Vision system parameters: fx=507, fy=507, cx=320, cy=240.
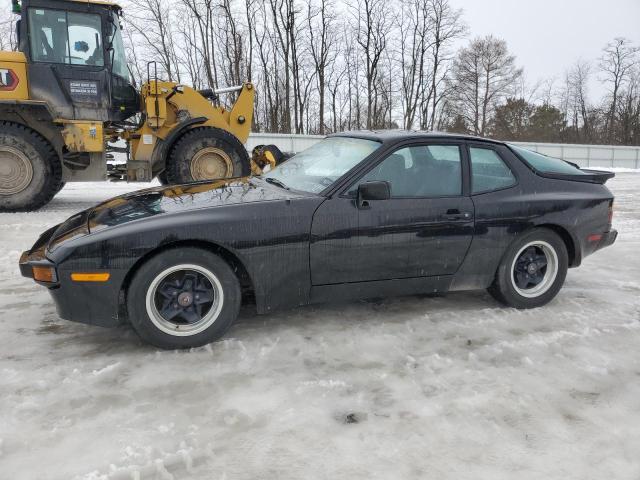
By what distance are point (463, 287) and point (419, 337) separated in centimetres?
67

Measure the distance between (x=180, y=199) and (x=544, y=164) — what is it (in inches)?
116

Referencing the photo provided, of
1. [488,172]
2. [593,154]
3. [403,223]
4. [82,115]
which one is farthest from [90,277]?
[593,154]

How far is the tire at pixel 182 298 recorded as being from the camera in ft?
9.90

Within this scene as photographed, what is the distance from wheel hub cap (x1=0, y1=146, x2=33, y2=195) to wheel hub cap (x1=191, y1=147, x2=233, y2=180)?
2.59 meters

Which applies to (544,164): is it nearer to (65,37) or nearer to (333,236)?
(333,236)

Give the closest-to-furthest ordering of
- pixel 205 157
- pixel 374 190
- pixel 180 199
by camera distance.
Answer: pixel 374 190
pixel 180 199
pixel 205 157

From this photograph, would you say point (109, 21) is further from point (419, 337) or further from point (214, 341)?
point (419, 337)

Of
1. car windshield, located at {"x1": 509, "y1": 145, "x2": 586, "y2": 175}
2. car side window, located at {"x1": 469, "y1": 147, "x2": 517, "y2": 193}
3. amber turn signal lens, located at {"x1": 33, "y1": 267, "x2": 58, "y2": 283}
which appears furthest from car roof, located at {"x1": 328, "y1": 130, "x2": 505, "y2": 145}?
amber turn signal lens, located at {"x1": 33, "y1": 267, "x2": 58, "y2": 283}

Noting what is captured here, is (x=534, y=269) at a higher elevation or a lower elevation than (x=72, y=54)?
lower

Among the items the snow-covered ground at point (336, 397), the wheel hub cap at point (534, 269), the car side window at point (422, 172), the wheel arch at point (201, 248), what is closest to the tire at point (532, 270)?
the wheel hub cap at point (534, 269)

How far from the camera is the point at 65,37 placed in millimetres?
7996

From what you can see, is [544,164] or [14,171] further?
[14,171]

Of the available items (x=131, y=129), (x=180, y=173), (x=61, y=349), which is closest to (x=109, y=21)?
(x=131, y=129)

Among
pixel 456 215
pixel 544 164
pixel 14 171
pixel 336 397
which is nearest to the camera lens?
pixel 336 397
